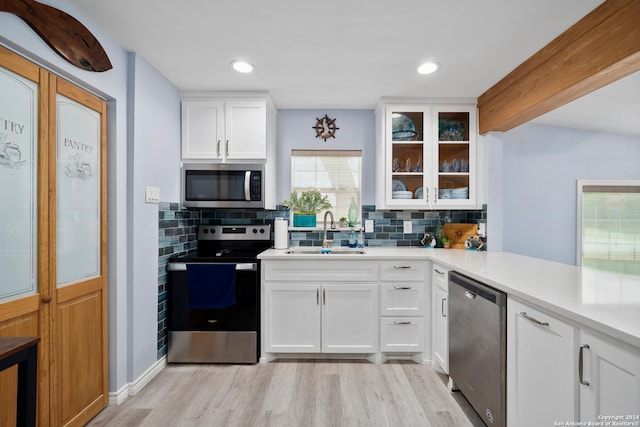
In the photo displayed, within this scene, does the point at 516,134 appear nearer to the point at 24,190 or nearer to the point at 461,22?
the point at 461,22

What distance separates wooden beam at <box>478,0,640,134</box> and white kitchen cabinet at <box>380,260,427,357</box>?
1.40m

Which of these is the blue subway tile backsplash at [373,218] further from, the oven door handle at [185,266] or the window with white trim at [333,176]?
the oven door handle at [185,266]

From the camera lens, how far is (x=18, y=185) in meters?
1.44

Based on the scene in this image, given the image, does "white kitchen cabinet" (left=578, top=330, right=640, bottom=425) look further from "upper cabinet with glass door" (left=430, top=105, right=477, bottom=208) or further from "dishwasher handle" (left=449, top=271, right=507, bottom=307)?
"upper cabinet with glass door" (left=430, top=105, right=477, bottom=208)

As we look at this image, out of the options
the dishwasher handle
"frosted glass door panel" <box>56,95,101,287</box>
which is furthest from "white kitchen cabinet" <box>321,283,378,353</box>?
"frosted glass door panel" <box>56,95,101,287</box>

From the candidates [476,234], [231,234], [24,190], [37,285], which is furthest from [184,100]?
[476,234]

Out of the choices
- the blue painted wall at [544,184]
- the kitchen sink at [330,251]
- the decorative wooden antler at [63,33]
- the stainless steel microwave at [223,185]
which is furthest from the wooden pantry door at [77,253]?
the blue painted wall at [544,184]

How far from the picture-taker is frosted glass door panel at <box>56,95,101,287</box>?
5.50ft

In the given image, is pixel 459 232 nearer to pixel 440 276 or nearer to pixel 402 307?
pixel 440 276

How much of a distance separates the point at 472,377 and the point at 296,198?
6.72 ft

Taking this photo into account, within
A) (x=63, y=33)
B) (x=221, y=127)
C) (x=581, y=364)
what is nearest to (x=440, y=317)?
(x=581, y=364)

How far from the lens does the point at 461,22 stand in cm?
177

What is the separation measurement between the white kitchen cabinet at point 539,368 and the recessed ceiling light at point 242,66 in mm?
2212

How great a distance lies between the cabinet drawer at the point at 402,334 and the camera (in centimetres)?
258
